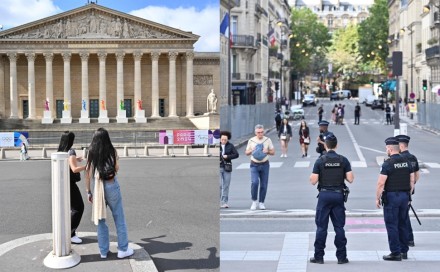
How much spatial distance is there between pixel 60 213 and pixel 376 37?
8169 centimetres

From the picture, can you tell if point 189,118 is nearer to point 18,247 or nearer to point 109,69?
point 109,69

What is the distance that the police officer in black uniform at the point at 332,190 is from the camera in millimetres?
7211

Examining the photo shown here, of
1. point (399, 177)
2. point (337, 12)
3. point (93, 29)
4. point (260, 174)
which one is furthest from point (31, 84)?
point (337, 12)

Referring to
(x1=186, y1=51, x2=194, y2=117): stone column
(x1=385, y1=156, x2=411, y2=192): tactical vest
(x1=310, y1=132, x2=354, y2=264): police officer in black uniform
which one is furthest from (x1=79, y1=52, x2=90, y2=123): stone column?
(x1=385, y1=156, x2=411, y2=192): tactical vest

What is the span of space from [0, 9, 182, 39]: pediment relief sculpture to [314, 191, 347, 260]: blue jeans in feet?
14.8

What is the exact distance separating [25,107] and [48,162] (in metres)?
0.22

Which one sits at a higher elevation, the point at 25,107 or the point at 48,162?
the point at 25,107

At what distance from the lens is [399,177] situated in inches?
310

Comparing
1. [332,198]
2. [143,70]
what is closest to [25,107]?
[143,70]

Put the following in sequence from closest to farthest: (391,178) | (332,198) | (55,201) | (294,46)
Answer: (55,201), (332,198), (391,178), (294,46)

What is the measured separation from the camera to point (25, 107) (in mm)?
3049

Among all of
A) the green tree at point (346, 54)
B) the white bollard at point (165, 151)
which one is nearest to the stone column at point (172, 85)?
the white bollard at point (165, 151)

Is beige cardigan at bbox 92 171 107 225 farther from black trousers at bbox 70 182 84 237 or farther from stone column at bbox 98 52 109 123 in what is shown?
stone column at bbox 98 52 109 123

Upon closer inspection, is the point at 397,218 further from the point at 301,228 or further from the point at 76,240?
the point at 76,240
